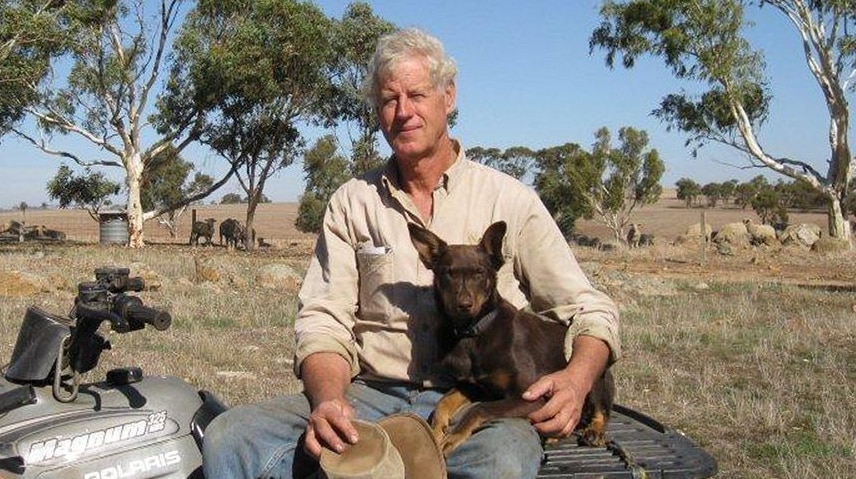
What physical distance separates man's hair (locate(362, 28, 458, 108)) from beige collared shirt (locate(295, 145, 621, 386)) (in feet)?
1.23

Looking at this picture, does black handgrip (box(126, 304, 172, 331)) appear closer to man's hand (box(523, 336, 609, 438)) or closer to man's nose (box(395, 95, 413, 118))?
man's hand (box(523, 336, 609, 438))

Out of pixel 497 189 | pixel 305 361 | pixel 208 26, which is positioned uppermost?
pixel 208 26

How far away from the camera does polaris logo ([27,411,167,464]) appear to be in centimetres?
280

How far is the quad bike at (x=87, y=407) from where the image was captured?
2799 millimetres

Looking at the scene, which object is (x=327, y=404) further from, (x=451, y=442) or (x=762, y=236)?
(x=762, y=236)

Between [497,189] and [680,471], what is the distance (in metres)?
1.37

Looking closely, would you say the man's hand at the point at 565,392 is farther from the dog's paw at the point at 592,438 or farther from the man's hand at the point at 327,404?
the man's hand at the point at 327,404

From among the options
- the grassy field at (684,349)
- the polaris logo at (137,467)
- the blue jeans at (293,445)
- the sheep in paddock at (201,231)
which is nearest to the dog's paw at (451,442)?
the blue jeans at (293,445)

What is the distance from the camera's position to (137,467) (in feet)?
9.68

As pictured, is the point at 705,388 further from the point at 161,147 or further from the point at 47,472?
the point at 161,147

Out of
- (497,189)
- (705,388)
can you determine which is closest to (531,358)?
(497,189)

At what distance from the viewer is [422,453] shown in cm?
278

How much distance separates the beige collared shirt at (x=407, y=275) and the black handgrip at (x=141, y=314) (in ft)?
2.75

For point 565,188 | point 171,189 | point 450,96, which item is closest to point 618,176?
point 565,188
